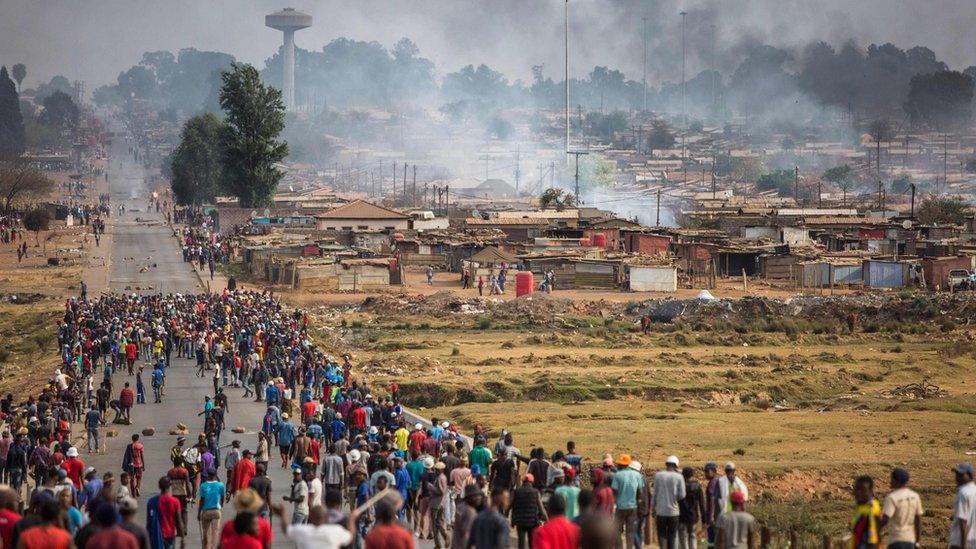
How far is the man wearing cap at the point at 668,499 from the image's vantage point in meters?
14.6

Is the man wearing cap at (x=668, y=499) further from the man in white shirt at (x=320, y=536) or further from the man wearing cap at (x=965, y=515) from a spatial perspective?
the man in white shirt at (x=320, y=536)

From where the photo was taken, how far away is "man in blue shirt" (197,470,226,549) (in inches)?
599

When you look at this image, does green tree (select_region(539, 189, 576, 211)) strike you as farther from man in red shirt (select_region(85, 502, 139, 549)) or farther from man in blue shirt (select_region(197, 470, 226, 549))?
man in red shirt (select_region(85, 502, 139, 549))

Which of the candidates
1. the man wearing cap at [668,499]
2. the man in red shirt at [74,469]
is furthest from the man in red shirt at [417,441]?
the man wearing cap at [668,499]

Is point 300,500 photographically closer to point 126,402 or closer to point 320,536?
point 320,536

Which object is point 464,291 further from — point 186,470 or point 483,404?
point 186,470

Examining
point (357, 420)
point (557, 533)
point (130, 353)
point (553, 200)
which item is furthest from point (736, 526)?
point (553, 200)

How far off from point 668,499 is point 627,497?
1.26 ft

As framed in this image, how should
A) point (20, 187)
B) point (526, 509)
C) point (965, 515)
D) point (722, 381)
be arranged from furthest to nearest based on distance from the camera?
1. point (20, 187)
2. point (722, 381)
3. point (526, 509)
4. point (965, 515)

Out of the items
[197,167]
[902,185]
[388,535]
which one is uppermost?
[902,185]

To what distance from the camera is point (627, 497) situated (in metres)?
14.7

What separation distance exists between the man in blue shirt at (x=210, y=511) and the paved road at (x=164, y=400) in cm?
76

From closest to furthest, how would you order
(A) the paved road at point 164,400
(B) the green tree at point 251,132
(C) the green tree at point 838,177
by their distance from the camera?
(A) the paved road at point 164,400 < (B) the green tree at point 251,132 < (C) the green tree at point 838,177

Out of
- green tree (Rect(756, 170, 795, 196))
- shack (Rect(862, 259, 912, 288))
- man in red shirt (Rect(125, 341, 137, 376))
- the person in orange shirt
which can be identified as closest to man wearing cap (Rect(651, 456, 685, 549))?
the person in orange shirt
